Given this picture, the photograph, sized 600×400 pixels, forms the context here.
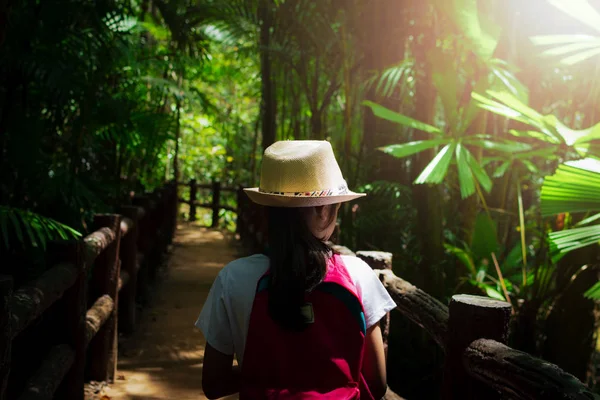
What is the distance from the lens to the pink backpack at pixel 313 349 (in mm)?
1706

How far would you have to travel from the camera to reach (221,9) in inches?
342

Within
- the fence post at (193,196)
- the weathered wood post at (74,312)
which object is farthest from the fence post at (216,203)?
the weathered wood post at (74,312)

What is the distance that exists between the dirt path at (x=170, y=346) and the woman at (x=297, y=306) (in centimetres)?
257

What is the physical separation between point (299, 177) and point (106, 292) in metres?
3.03

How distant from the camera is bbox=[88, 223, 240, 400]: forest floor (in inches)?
171

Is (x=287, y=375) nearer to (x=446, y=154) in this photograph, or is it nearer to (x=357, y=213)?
(x=446, y=154)

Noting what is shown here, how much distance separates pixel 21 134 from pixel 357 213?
3384 millimetres

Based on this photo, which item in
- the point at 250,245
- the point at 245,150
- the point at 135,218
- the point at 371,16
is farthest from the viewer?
the point at 245,150

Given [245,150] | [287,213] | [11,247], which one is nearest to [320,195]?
[287,213]

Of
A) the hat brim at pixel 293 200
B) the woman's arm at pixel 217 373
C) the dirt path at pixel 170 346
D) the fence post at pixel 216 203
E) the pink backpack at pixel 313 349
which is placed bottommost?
the dirt path at pixel 170 346

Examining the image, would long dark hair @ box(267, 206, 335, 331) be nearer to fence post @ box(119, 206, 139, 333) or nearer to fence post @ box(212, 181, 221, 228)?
fence post @ box(119, 206, 139, 333)

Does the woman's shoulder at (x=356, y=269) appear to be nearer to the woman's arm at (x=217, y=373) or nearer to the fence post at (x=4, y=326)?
the woman's arm at (x=217, y=373)

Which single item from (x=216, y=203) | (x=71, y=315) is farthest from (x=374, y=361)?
(x=216, y=203)

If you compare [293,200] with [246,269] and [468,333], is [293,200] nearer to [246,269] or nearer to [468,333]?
[246,269]
